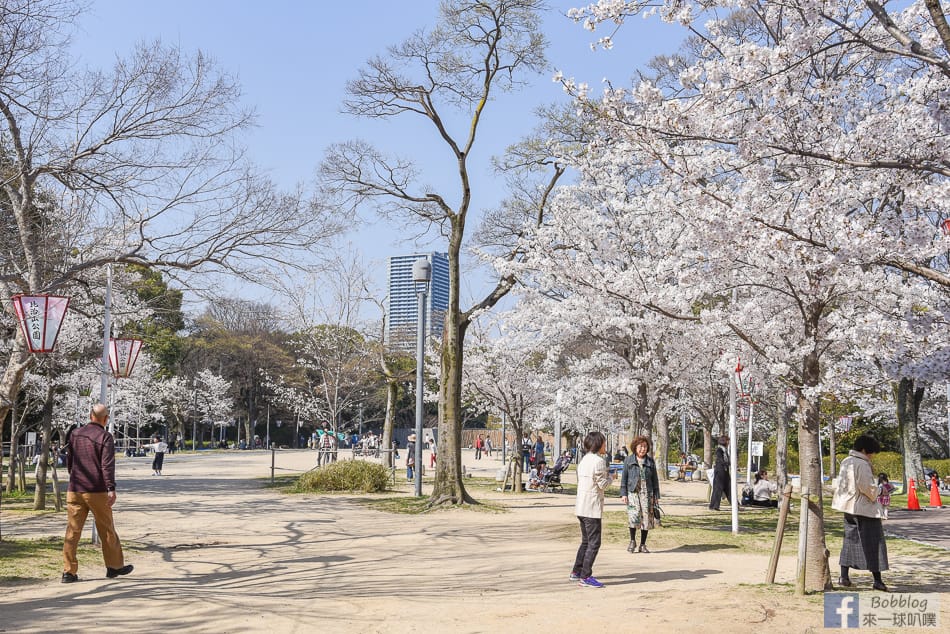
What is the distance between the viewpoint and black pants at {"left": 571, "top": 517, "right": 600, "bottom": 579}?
27.1 ft

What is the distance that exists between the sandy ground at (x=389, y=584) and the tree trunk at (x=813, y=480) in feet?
1.52

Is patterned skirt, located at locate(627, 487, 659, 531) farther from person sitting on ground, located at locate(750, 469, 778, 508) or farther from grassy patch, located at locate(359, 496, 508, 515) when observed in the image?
person sitting on ground, located at locate(750, 469, 778, 508)

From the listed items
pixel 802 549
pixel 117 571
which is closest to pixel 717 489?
pixel 802 549

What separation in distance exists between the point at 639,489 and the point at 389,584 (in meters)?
4.08

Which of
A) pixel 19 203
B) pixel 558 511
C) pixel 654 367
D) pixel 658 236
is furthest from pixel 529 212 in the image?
pixel 19 203

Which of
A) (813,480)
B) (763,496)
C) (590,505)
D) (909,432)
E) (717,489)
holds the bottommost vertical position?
(763,496)

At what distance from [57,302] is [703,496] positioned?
59.9 ft

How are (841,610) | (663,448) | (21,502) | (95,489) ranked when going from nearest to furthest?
(841,610) → (95,489) → (21,502) → (663,448)

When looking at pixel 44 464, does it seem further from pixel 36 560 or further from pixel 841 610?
pixel 841 610

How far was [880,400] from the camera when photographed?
31.6 metres

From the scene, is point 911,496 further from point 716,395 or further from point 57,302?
point 57,302

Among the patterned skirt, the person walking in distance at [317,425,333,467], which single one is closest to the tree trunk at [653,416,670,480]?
the person walking in distance at [317,425,333,467]

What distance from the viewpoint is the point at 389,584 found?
827cm

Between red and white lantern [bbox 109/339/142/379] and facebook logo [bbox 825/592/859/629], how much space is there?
9692 millimetres
